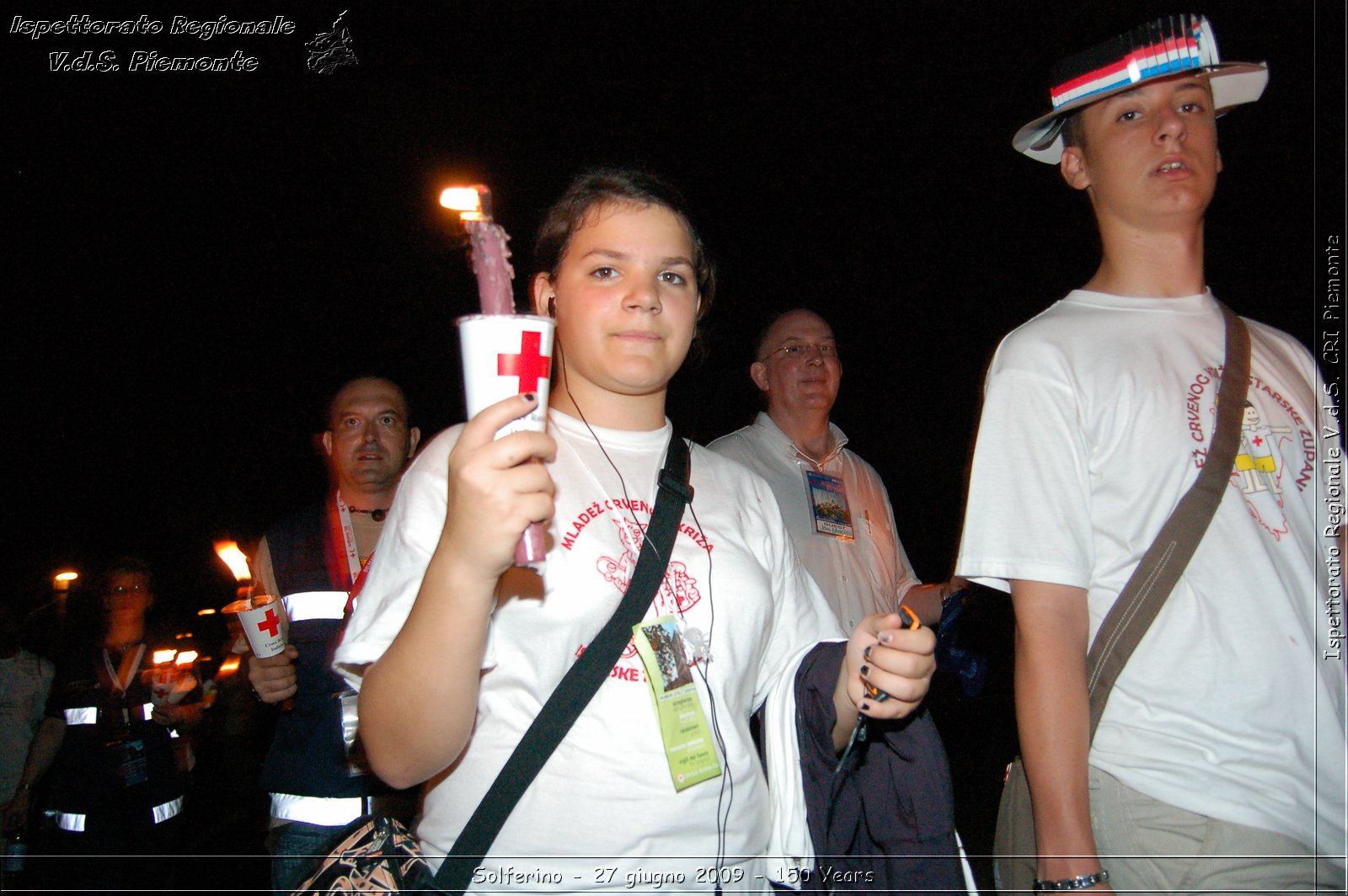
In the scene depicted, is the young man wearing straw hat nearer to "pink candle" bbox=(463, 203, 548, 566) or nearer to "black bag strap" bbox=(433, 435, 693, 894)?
"black bag strap" bbox=(433, 435, 693, 894)

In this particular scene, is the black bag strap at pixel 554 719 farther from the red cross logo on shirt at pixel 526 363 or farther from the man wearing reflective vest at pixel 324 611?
the man wearing reflective vest at pixel 324 611

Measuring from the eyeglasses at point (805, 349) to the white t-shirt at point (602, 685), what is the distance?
2.82 metres

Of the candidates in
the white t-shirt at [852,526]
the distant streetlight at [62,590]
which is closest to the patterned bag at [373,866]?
the white t-shirt at [852,526]

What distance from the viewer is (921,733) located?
5.30ft

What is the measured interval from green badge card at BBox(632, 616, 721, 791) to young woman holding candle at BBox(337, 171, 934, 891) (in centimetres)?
3

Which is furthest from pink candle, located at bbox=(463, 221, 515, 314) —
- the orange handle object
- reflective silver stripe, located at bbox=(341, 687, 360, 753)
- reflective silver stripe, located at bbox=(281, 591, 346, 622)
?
reflective silver stripe, located at bbox=(281, 591, 346, 622)

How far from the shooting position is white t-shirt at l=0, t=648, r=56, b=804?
4.97 m

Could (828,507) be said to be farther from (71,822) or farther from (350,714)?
(71,822)

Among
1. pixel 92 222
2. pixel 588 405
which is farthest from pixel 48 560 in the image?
pixel 588 405

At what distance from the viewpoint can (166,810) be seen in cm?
454

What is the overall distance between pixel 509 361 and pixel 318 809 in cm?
261

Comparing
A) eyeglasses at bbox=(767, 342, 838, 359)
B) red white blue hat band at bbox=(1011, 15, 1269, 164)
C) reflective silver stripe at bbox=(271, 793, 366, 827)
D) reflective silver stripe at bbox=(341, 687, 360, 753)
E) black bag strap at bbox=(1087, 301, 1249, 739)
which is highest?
red white blue hat band at bbox=(1011, 15, 1269, 164)

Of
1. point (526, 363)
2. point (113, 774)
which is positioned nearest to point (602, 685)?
point (526, 363)

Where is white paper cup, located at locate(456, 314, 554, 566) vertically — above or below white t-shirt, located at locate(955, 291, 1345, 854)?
above
